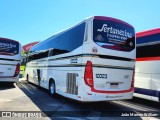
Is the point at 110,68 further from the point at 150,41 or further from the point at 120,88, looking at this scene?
the point at 150,41

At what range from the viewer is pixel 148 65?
8484 mm

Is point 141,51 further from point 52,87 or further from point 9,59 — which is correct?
point 9,59

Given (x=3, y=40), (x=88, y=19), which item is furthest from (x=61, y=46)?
(x=3, y=40)

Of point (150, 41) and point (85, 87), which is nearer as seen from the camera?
point (85, 87)

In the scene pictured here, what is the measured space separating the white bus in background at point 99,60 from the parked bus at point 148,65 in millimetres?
743

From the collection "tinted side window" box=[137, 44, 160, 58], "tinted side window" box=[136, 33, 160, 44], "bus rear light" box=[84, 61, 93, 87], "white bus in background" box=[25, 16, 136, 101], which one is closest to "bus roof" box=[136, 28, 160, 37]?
"tinted side window" box=[136, 33, 160, 44]

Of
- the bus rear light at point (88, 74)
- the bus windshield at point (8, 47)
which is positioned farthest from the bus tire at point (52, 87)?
the bus windshield at point (8, 47)

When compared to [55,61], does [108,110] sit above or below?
below

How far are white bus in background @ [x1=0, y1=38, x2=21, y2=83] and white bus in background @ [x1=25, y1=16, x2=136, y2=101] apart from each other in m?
6.62

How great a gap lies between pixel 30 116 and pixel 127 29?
477 cm

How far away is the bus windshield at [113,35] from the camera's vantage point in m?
7.45

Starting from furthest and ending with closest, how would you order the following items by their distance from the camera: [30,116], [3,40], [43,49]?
[3,40]
[43,49]
[30,116]

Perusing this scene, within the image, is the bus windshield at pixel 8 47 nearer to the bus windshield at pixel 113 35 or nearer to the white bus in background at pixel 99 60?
the white bus in background at pixel 99 60

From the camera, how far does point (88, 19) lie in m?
7.50
